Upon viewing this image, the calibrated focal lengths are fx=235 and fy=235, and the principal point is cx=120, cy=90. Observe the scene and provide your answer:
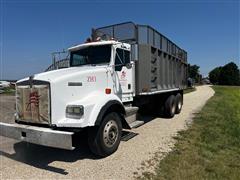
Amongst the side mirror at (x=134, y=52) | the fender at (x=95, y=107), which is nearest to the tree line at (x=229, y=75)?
the side mirror at (x=134, y=52)

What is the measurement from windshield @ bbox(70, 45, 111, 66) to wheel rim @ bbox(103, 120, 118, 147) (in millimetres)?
1735

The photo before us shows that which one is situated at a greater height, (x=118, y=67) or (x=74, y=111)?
(x=118, y=67)

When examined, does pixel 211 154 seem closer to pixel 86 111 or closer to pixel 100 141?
pixel 100 141

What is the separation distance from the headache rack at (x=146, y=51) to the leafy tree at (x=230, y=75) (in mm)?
99999

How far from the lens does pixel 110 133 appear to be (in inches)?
214

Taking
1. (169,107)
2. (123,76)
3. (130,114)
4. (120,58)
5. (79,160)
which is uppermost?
(120,58)

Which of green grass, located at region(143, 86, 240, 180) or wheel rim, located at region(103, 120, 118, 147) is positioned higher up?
wheel rim, located at region(103, 120, 118, 147)

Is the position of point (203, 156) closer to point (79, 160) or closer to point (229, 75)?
point (79, 160)

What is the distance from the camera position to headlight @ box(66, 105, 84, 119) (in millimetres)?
4680

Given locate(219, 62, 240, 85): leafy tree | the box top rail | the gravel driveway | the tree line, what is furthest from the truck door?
locate(219, 62, 240, 85): leafy tree

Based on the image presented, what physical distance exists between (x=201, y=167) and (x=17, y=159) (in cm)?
398

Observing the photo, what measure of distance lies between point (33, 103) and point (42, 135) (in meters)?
0.87

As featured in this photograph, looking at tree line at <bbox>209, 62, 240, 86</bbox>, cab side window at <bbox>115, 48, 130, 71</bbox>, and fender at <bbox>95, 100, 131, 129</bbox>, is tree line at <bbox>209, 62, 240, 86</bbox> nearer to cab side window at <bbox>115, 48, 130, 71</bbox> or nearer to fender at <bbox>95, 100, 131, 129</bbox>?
cab side window at <bbox>115, 48, 130, 71</bbox>

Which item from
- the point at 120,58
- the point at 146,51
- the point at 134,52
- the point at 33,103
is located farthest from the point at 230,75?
the point at 33,103
